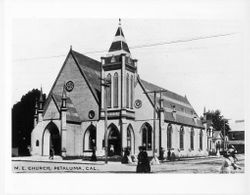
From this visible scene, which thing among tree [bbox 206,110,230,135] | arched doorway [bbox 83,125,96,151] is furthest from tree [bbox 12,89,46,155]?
tree [bbox 206,110,230,135]

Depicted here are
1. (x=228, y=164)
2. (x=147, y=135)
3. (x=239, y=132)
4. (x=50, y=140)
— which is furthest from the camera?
(x=50, y=140)

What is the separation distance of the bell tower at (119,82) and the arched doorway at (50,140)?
2.46 ft

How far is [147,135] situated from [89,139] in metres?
0.85

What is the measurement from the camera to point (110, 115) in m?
6.53

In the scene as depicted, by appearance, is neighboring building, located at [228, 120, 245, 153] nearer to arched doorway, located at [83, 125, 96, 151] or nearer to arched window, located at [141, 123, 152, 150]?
arched window, located at [141, 123, 152, 150]

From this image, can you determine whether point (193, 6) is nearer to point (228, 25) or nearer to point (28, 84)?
point (228, 25)

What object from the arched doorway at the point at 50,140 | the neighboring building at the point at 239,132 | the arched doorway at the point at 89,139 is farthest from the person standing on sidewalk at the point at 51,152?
the neighboring building at the point at 239,132

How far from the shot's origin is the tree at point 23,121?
20.4 ft

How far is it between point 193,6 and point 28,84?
2.52 metres

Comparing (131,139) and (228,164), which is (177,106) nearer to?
(131,139)

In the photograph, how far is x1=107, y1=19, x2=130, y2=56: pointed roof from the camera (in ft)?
20.4

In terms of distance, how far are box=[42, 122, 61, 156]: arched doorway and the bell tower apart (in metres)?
0.75

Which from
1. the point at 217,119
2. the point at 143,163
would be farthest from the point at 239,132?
the point at 143,163

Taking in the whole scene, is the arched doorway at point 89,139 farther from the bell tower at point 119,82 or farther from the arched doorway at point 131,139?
the arched doorway at point 131,139
